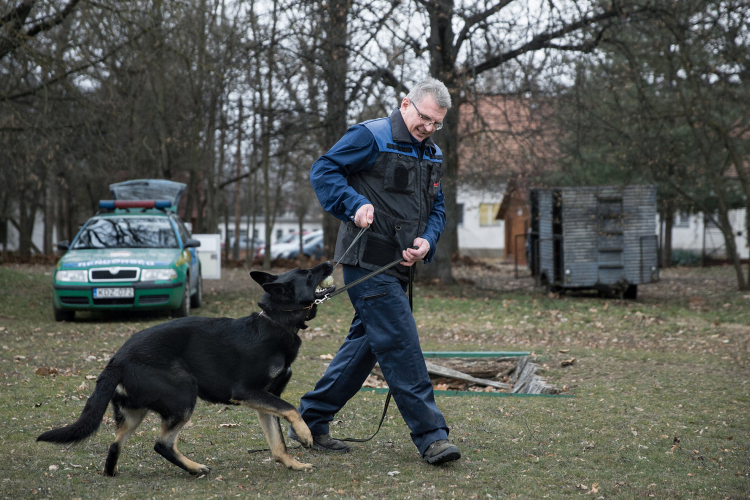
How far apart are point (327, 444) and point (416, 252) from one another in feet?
4.45

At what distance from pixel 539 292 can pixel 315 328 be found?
6.98 meters

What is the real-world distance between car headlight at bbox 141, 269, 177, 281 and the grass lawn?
0.87 meters

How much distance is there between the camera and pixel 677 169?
16.9 m

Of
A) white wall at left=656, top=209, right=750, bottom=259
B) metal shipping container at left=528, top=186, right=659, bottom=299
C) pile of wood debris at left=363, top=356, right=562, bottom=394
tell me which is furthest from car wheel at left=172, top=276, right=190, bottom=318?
white wall at left=656, top=209, right=750, bottom=259

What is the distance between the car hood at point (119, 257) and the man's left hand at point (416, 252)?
282 inches

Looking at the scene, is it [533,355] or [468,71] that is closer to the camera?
[533,355]

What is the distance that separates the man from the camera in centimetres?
380

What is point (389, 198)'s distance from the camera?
393 cm

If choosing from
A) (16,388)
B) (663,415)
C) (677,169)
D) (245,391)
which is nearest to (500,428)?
(663,415)

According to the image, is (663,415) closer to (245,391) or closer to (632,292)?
(245,391)

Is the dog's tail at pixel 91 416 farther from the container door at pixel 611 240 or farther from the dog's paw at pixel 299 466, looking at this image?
the container door at pixel 611 240

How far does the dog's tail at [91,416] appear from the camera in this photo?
3.11m

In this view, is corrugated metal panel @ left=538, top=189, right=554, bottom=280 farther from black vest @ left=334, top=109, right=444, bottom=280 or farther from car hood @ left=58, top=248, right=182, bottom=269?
black vest @ left=334, top=109, right=444, bottom=280

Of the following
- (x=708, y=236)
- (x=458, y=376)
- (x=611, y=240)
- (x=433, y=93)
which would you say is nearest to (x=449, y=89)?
(x=611, y=240)
